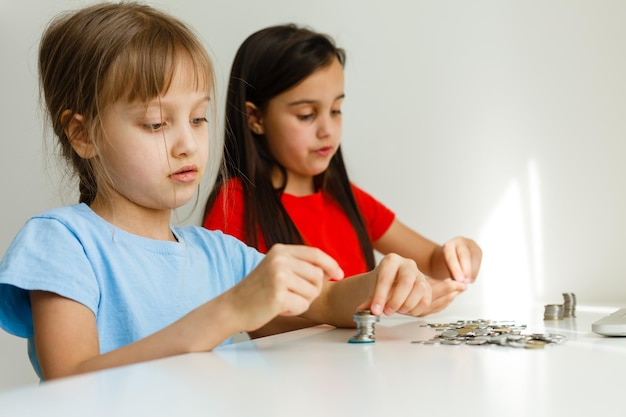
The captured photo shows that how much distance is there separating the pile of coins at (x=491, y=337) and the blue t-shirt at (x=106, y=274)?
0.40m

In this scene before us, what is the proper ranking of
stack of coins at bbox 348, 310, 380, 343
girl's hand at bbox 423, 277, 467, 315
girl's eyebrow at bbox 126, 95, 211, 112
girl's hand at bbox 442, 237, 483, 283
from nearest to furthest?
stack of coins at bbox 348, 310, 380, 343, girl's eyebrow at bbox 126, 95, 211, 112, girl's hand at bbox 423, 277, 467, 315, girl's hand at bbox 442, 237, 483, 283

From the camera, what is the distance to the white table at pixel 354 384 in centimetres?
58

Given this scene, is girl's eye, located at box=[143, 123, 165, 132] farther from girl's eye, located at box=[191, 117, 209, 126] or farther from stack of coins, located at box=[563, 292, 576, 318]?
stack of coins, located at box=[563, 292, 576, 318]

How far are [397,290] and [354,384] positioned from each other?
0.41 metres

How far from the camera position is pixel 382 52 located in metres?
2.52

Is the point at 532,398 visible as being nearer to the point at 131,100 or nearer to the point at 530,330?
the point at 530,330

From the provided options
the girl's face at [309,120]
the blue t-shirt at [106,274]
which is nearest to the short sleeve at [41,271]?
the blue t-shirt at [106,274]

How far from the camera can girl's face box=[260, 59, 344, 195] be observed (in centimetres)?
209

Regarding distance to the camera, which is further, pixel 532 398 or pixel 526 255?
pixel 526 255

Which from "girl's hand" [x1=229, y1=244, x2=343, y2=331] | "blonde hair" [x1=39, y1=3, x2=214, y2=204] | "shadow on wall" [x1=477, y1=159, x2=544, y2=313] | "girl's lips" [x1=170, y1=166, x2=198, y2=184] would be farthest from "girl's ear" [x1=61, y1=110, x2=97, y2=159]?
"shadow on wall" [x1=477, y1=159, x2=544, y2=313]

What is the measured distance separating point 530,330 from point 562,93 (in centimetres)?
146

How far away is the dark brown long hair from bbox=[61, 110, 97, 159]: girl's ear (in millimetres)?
794

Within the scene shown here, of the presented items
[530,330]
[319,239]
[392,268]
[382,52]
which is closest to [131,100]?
Result: [392,268]

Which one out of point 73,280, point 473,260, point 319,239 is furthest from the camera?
point 319,239
